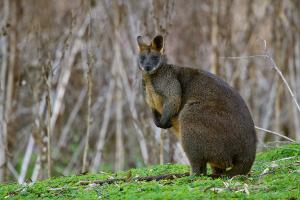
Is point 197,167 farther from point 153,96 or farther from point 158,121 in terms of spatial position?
point 153,96

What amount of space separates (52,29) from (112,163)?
3.25m

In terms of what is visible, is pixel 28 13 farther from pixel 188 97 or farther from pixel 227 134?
pixel 227 134

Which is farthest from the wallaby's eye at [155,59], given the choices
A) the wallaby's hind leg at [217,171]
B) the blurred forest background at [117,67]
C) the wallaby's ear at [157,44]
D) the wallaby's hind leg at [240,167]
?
the wallaby's hind leg at [240,167]

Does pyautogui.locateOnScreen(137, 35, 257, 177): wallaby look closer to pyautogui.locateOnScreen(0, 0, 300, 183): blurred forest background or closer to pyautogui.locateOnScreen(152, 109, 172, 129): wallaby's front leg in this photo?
pyautogui.locateOnScreen(152, 109, 172, 129): wallaby's front leg

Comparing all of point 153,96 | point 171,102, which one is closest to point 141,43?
point 153,96

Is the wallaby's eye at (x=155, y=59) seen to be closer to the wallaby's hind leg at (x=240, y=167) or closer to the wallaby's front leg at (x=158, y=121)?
the wallaby's front leg at (x=158, y=121)

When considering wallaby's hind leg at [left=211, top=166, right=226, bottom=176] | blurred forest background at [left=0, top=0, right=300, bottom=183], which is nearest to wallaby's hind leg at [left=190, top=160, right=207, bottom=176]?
wallaby's hind leg at [left=211, top=166, right=226, bottom=176]

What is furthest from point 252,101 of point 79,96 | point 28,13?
point 28,13

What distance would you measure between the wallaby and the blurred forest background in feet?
5.17

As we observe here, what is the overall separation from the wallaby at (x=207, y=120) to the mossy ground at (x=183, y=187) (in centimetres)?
18

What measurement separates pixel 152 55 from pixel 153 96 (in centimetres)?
45

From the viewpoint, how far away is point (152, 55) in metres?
6.46

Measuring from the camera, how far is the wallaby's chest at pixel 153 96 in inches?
244

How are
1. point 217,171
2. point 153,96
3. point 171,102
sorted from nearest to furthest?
point 217,171 → point 171,102 → point 153,96
